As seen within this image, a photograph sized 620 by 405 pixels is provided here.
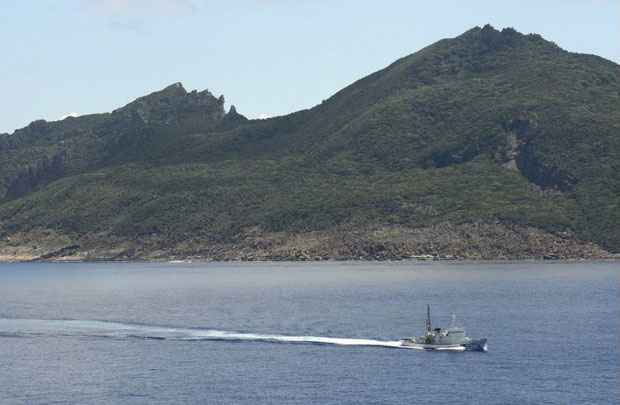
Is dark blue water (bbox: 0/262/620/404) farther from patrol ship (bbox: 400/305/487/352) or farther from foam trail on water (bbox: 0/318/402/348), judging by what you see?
patrol ship (bbox: 400/305/487/352)

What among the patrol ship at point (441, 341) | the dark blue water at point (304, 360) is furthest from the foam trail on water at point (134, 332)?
the patrol ship at point (441, 341)

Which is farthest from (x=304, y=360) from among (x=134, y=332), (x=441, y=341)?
(x=134, y=332)

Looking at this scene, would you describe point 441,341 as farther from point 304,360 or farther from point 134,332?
point 134,332

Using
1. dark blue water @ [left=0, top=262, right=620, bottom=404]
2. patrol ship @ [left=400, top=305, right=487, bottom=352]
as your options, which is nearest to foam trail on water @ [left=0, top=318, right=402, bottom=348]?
dark blue water @ [left=0, top=262, right=620, bottom=404]

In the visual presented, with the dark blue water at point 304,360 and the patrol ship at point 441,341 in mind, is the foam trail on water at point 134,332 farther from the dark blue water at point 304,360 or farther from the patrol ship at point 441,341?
the patrol ship at point 441,341

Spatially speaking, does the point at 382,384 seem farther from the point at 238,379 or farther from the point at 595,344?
the point at 595,344

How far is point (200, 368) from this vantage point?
133750 millimetres

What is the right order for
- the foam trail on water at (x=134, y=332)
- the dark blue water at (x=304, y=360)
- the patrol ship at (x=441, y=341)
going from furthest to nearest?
the foam trail on water at (x=134, y=332) < the patrol ship at (x=441, y=341) < the dark blue water at (x=304, y=360)

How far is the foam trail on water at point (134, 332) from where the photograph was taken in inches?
6073

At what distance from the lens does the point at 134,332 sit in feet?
559

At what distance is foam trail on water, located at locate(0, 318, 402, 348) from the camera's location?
15425 centimetres

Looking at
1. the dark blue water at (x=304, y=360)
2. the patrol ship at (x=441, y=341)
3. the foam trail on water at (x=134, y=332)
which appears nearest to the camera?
the dark blue water at (x=304, y=360)

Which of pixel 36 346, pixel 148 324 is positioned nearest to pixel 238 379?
pixel 36 346

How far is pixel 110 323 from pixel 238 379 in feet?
208
